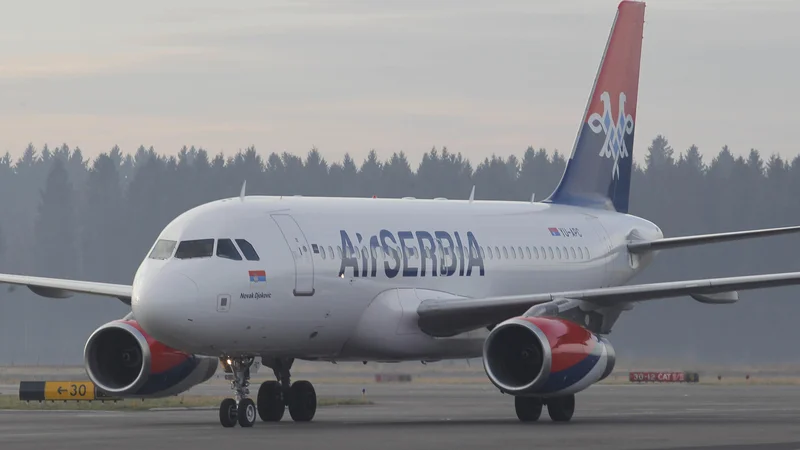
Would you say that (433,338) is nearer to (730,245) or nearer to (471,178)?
(730,245)

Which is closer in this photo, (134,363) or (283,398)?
(134,363)

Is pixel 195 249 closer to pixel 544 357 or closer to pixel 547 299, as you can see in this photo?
pixel 544 357

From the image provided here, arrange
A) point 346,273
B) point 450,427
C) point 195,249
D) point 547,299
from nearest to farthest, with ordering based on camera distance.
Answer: point 195,249, point 450,427, point 547,299, point 346,273

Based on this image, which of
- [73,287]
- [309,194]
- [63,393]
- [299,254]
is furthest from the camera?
[309,194]

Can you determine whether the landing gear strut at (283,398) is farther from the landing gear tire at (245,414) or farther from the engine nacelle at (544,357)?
the engine nacelle at (544,357)

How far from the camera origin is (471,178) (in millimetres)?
143750

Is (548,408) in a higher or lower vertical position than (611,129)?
lower

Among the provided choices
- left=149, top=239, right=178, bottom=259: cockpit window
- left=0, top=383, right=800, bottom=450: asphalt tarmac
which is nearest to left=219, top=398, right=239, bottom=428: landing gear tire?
left=0, top=383, right=800, bottom=450: asphalt tarmac

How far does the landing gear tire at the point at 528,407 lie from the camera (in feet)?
110

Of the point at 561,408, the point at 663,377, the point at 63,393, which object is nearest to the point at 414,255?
the point at 561,408

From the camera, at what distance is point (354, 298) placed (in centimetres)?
3288

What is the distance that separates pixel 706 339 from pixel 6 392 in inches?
2111

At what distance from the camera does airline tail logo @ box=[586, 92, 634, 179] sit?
142ft

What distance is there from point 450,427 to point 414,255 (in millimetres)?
4899
